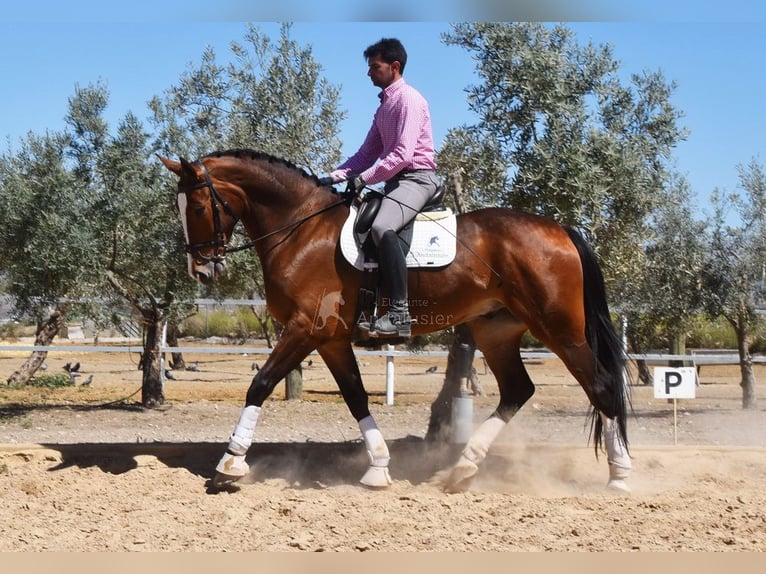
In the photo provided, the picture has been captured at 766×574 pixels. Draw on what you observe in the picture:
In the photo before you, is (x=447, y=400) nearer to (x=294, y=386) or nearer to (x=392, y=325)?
(x=392, y=325)

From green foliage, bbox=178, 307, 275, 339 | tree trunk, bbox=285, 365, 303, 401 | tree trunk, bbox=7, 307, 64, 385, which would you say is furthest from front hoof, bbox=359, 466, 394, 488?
green foliage, bbox=178, 307, 275, 339

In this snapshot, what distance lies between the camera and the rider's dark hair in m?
6.25

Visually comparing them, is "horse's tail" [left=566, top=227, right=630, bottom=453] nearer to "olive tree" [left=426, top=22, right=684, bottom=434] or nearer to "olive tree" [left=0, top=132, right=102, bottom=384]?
"olive tree" [left=426, top=22, right=684, bottom=434]

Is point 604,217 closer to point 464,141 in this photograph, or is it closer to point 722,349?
point 464,141

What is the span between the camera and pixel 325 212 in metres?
6.43

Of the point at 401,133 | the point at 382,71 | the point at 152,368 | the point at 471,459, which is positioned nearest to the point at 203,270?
the point at 401,133

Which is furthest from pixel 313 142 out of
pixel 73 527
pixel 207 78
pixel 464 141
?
pixel 73 527

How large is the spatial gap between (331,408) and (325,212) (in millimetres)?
6990

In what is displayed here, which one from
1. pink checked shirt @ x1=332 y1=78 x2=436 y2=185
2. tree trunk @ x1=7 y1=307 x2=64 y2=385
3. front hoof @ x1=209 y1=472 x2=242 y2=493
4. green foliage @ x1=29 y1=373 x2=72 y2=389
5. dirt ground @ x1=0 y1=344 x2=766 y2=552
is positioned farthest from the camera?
green foliage @ x1=29 y1=373 x2=72 y2=389

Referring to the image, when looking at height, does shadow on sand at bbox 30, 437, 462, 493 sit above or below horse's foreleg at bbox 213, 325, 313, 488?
below

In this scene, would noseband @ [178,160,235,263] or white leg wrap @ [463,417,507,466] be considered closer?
noseband @ [178,160,235,263]

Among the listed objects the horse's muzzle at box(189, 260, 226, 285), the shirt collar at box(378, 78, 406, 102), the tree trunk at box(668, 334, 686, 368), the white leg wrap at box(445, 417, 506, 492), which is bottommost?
the white leg wrap at box(445, 417, 506, 492)

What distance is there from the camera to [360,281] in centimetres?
621

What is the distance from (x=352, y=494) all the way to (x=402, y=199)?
2132 millimetres
